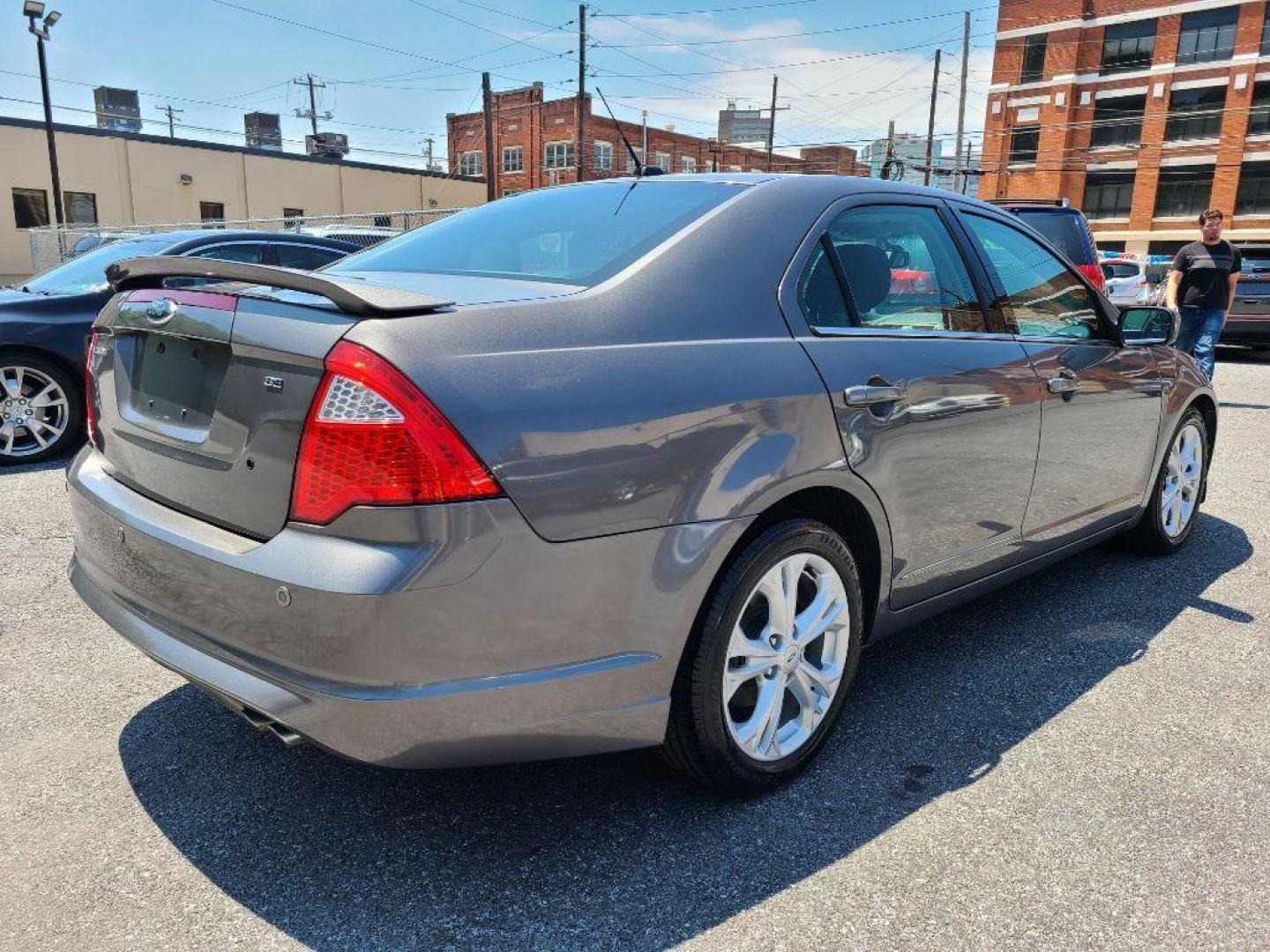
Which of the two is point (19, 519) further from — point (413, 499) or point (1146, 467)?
point (1146, 467)

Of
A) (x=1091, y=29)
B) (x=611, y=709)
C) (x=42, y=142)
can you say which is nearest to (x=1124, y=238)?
(x=1091, y=29)

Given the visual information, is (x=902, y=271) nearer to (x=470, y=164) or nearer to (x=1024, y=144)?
(x=1024, y=144)

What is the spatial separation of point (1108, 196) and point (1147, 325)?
172ft

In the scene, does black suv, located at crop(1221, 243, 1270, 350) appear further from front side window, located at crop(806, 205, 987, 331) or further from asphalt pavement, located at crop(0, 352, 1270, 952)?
front side window, located at crop(806, 205, 987, 331)

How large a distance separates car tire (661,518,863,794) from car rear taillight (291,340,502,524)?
2.36 feet

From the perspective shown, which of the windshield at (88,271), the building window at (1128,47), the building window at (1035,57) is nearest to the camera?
the windshield at (88,271)

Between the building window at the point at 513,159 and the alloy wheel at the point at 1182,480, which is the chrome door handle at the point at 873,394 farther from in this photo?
the building window at the point at 513,159

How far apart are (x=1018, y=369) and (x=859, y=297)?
0.79m

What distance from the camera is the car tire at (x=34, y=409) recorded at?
624cm

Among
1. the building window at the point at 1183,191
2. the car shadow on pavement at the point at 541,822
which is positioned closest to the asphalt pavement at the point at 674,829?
the car shadow on pavement at the point at 541,822

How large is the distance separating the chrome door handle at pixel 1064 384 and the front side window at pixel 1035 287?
0.18 metres

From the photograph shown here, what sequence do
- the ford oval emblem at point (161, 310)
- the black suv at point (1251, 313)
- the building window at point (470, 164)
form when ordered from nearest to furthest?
the ford oval emblem at point (161, 310) → the black suv at point (1251, 313) → the building window at point (470, 164)

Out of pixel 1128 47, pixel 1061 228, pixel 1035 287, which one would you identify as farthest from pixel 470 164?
pixel 1035 287

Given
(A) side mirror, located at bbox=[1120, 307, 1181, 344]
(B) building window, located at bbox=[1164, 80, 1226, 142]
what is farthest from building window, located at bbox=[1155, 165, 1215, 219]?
(A) side mirror, located at bbox=[1120, 307, 1181, 344]
